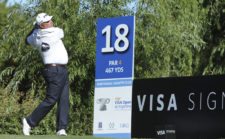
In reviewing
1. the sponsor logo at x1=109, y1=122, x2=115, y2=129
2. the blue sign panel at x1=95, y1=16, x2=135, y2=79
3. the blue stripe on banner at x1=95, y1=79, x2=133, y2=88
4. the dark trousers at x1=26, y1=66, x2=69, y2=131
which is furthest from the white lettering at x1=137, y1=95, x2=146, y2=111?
the dark trousers at x1=26, y1=66, x2=69, y2=131

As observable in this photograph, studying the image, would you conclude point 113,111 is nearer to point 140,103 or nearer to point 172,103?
point 140,103

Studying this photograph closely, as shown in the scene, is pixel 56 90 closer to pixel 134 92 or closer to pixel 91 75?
pixel 134 92

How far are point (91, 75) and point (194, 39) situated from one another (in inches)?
119

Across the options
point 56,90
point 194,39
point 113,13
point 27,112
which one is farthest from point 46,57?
point 194,39

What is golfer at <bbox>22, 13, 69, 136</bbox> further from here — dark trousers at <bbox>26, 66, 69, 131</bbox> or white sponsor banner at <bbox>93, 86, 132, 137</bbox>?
white sponsor banner at <bbox>93, 86, 132, 137</bbox>

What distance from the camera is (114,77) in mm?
13625

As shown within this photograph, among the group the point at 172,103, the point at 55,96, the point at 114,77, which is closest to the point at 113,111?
the point at 114,77

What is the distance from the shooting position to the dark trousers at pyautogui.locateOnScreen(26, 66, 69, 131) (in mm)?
10023

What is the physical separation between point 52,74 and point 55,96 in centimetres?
31

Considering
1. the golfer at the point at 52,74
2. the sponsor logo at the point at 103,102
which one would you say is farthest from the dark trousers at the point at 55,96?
the sponsor logo at the point at 103,102

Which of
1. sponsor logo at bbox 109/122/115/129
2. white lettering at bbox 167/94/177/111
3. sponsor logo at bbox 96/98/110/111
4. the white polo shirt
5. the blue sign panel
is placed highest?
the white polo shirt

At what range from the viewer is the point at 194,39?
19.9 m

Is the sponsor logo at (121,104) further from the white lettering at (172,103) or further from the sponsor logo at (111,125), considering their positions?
the white lettering at (172,103)

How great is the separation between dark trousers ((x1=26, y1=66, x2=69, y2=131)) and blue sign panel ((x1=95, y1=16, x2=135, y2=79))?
3267 millimetres
